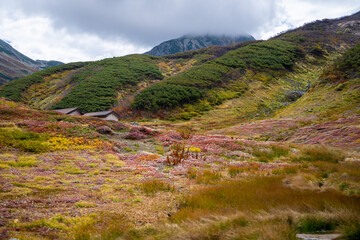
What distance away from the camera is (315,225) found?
14.6 ft

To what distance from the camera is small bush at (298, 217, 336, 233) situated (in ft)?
14.3

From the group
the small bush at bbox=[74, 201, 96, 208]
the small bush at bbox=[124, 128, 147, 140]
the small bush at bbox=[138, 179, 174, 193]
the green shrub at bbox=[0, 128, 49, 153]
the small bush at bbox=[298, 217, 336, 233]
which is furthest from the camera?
the small bush at bbox=[124, 128, 147, 140]

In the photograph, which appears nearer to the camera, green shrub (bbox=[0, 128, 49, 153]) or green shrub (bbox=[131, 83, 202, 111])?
green shrub (bbox=[0, 128, 49, 153])

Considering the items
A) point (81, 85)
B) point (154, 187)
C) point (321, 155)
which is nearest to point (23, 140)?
point (154, 187)

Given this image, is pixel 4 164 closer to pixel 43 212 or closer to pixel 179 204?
pixel 43 212

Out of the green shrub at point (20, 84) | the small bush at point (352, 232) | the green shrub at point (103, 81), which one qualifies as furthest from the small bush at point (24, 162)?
the green shrub at point (20, 84)

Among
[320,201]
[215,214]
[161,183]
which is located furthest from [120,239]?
[320,201]

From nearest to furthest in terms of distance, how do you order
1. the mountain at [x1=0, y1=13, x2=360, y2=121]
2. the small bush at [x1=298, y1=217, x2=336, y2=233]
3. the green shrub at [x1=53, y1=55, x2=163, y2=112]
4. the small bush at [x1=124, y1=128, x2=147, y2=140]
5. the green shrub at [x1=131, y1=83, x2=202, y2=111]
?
the small bush at [x1=298, y1=217, x2=336, y2=233], the small bush at [x1=124, y1=128, x2=147, y2=140], the mountain at [x1=0, y1=13, x2=360, y2=121], the green shrub at [x1=131, y1=83, x2=202, y2=111], the green shrub at [x1=53, y1=55, x2=163, y2=112]

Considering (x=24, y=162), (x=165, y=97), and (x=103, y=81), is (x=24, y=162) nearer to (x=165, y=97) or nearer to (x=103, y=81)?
(x=165, y=97)

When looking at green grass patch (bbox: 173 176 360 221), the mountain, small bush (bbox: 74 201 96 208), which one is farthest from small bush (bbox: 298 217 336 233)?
the mountain

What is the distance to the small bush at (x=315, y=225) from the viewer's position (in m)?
4.36

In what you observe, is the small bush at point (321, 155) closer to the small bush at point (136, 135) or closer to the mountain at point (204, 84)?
the small bush at point (136, 135)

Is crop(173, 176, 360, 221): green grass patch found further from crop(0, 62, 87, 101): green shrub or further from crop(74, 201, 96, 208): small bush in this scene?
crop(0, 62, 87, 101): green shrub

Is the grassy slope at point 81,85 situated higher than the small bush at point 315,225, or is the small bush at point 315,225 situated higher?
the grassy slope at point 81,85
